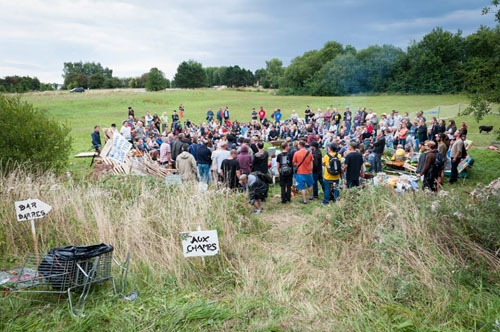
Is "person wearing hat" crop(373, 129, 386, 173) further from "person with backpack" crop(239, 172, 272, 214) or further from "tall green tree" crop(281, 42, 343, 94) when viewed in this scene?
"tall green tree" crop(281, 42, 343, 94)

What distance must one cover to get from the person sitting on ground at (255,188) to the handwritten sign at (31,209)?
4267 mm

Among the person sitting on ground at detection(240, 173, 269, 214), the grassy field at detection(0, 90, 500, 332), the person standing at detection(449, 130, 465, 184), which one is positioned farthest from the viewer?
the person standing at detection(449, 130, 465, 184)

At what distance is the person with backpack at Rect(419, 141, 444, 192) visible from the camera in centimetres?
812

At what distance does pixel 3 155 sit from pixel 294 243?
7.65m

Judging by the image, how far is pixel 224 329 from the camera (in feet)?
12.5

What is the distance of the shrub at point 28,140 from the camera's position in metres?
8.63

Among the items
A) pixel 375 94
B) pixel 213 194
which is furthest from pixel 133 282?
pixel 375 94

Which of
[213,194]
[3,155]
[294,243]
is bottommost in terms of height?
[294,243]

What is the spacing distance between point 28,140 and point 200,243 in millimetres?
6921

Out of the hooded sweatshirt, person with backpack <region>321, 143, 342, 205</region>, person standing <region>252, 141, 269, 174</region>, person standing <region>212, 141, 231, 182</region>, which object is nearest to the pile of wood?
the hooded sweatshirt

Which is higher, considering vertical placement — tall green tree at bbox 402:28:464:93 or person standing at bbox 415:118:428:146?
tall green tree at bbox 402:28:464:93

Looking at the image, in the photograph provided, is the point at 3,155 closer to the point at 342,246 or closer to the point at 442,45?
the point at 342,246

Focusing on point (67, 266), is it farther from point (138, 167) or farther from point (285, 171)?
point (138, 167)

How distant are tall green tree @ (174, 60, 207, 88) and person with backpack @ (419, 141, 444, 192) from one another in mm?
84249
